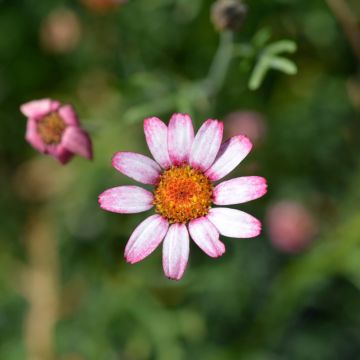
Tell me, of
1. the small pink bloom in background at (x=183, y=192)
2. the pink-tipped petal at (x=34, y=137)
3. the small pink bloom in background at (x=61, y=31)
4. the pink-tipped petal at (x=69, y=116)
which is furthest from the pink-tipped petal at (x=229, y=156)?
the small pink bloom in background at (x=61, y=31)

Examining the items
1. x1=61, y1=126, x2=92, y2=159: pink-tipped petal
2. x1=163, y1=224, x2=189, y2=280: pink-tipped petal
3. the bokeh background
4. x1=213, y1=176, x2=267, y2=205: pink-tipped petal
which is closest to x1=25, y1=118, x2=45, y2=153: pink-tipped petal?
x1=61, y1=126, x2=92, y2=159: pink-tipped petal

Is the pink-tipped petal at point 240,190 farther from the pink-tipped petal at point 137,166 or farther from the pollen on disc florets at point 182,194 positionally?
the pink-tipped petal at point 137,166

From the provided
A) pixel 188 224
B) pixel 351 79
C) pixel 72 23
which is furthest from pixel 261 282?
pixel 72 23

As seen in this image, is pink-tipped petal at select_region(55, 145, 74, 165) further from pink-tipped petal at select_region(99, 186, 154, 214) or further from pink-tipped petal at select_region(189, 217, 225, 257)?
pink-tipped petal at select_region(189, 217, 225, 257)

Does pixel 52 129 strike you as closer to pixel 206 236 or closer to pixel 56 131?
pixel 56 131

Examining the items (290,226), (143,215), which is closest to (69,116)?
(143,215)

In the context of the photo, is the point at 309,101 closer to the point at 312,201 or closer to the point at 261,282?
the point at 312,201

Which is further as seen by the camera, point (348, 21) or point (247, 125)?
point (247, 125)

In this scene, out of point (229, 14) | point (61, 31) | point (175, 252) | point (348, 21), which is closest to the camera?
point (175, 252)
